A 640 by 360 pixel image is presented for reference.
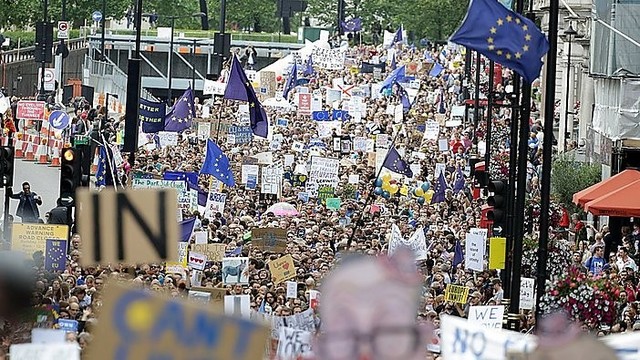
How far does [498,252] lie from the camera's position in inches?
829

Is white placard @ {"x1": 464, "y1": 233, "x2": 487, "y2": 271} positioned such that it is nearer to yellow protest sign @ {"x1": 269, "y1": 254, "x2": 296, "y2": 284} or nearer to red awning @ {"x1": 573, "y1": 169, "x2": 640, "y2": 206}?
yellow protest sign @ {"x1": 269, "y1": 254, "x2": 296, "y2": 284}

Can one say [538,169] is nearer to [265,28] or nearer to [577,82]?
[577,82]

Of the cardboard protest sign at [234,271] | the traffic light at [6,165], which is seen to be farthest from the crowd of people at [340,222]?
the traffic light at [6,165]

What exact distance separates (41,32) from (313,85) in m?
9.95

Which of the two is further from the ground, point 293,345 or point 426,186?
point 293,345

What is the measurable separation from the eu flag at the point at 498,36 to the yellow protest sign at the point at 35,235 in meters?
5.60

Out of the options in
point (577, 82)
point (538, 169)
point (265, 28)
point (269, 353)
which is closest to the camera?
point (269, 353)

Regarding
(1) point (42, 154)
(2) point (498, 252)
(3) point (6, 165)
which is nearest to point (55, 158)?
(1) point (42, 154)

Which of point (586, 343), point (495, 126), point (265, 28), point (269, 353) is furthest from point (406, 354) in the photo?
point (265, 28)

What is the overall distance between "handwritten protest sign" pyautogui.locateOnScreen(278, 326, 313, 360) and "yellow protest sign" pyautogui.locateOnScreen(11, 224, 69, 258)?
11266mm

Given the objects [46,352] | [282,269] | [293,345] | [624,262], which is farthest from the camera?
[624,262]

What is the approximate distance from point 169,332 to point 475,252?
1745 centimetres

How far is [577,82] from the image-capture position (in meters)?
60.4

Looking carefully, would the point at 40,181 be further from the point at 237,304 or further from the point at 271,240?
the point at 237,304
